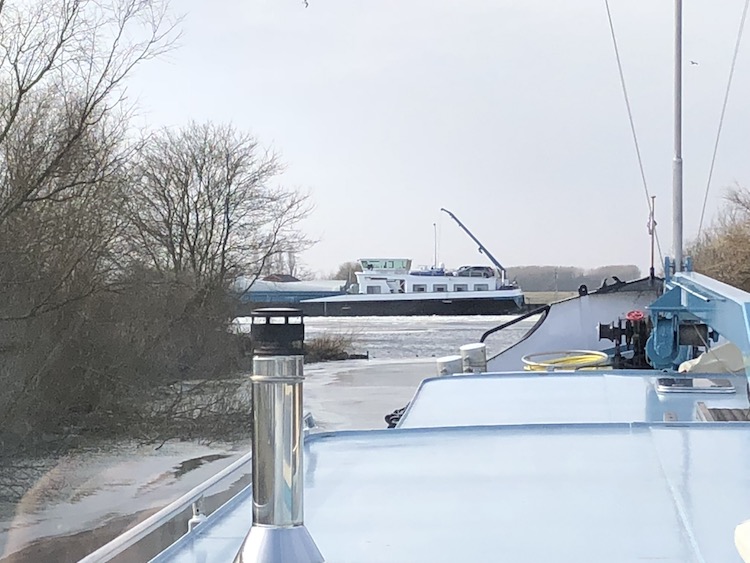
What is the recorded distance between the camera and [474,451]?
2771 millimetres

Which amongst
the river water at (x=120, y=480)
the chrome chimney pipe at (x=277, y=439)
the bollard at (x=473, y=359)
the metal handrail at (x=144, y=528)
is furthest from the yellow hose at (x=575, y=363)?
the chrome chimney pipe at (x=277, y=439)

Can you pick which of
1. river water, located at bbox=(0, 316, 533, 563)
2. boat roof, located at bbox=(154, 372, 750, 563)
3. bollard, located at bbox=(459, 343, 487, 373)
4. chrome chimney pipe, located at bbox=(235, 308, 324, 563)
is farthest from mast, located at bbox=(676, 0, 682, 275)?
chrome chimney pipe, located at bbox=(235, 308, 324, 563)

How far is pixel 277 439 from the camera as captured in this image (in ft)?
4.61

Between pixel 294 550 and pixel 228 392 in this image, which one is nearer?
pixel 294 550

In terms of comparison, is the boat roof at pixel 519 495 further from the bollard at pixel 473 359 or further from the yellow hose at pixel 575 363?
the yellow hose at pixel 575 363

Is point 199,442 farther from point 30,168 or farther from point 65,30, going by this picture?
point 65,30

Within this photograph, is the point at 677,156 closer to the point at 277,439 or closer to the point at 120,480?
the point at 277,439

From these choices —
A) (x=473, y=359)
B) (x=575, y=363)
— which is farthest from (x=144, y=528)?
(x=575, y=363)

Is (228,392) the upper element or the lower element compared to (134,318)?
lower

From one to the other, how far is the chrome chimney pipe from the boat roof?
1.54 ft

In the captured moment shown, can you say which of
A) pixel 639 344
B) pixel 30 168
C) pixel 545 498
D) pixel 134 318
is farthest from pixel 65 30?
pixel 545 498

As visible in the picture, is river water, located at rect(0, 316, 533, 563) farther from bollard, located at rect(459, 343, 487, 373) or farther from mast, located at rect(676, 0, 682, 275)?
mast, located at rect(676, 0, 682, 275)

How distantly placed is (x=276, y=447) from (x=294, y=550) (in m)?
0.15

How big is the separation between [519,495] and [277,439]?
1009 mm
